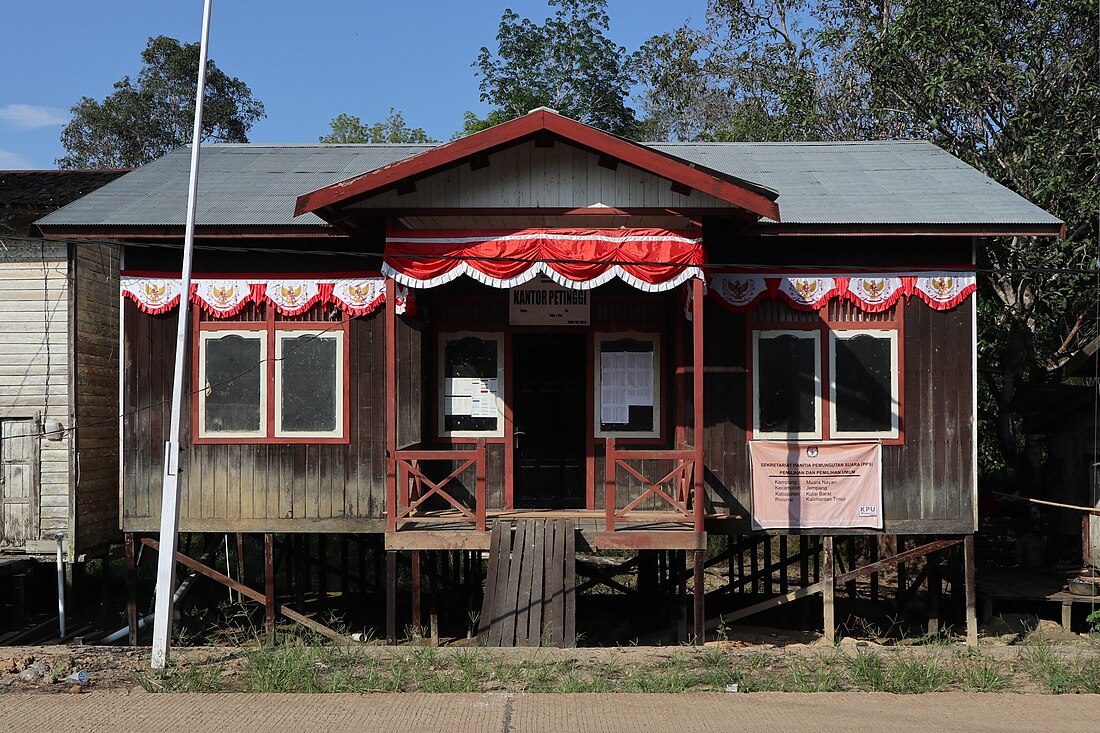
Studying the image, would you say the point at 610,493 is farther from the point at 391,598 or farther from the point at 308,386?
the point at 308,386

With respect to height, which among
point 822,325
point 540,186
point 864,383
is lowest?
point 864,383

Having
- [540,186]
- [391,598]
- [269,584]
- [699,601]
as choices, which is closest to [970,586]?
[699,601]

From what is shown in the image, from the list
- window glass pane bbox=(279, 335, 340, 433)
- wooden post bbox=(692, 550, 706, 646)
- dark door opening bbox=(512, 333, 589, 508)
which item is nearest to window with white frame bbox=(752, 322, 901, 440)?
wooden post bbox=(692, 550, 706, 646)

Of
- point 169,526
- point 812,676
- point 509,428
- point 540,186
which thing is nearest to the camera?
point 812,676

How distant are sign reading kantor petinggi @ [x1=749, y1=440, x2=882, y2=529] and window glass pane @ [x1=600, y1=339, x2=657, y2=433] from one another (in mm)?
1514

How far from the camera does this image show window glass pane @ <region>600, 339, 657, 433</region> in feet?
43.2

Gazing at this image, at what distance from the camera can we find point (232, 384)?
503 inches

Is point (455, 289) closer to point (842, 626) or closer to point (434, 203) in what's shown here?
point (434, 203)

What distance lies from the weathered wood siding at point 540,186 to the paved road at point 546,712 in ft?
17.3

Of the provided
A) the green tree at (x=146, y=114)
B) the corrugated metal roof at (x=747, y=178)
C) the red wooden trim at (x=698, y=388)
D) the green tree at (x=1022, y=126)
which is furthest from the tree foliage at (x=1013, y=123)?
the green tree at (x=146, y=114)

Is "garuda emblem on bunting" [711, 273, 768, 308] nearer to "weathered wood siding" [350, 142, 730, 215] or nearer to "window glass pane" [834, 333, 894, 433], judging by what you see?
"window glass pane" [834, 333, 894, 433]

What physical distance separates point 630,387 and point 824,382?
95.1 inches

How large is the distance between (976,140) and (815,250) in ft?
39.0

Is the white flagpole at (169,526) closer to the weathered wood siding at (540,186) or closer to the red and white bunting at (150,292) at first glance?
the weathered wood siding at (540,186)
